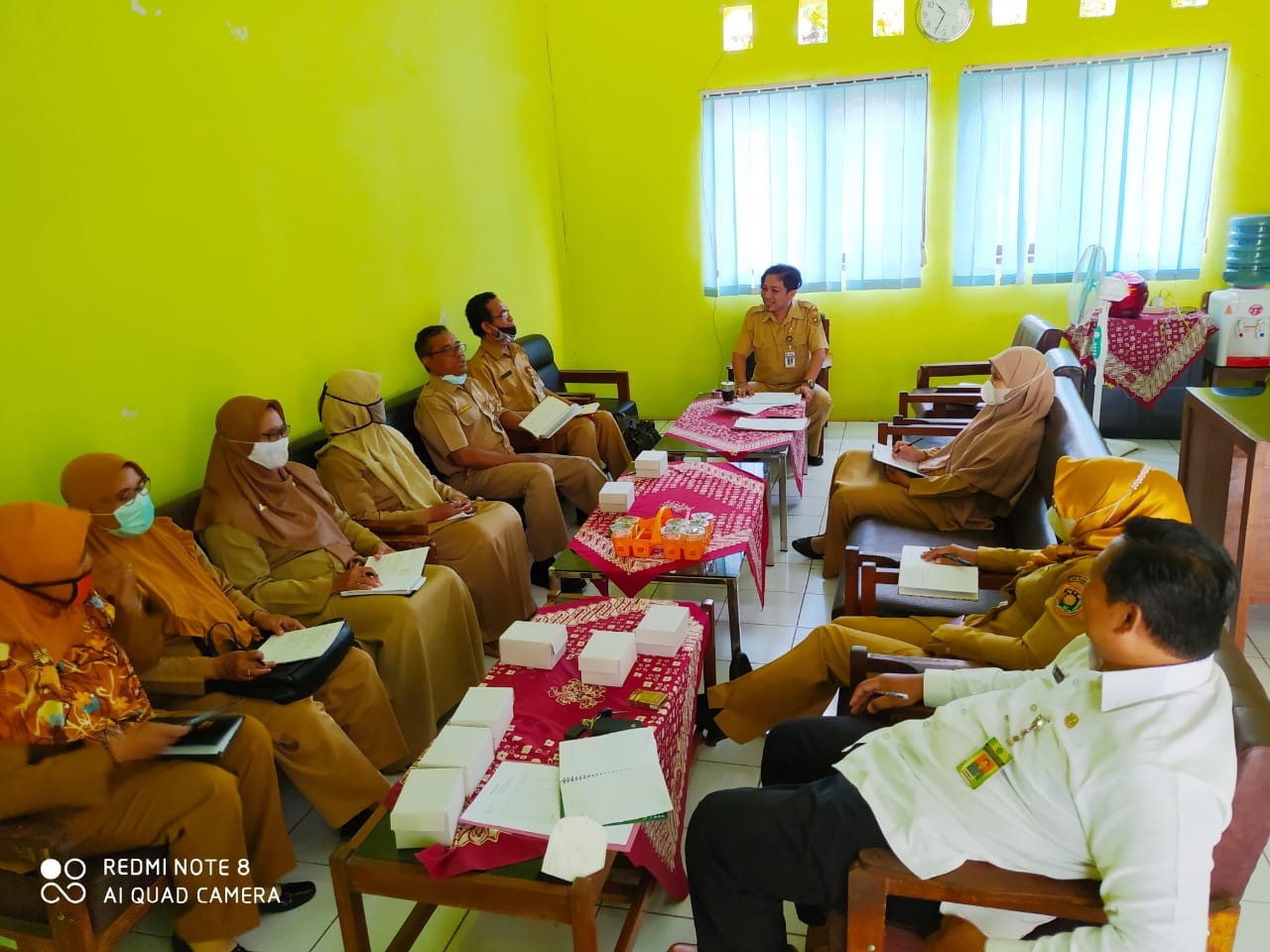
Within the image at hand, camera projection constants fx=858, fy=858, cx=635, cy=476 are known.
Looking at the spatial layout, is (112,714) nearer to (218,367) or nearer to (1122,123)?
(218,367)

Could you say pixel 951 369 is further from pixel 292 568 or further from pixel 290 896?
pixel 290 896

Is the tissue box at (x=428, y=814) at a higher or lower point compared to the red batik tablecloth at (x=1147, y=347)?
lower

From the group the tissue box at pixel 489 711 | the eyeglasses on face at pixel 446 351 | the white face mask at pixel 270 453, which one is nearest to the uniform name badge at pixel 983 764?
the tissue box at pixel 489 711

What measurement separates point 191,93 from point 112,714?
2.21 meters

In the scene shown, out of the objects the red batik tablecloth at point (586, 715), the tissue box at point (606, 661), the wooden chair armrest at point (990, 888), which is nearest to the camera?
the wooden chair armrest at point (990, 888)

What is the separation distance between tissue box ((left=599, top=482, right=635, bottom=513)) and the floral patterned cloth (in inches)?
69.1

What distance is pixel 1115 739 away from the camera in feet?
4.45

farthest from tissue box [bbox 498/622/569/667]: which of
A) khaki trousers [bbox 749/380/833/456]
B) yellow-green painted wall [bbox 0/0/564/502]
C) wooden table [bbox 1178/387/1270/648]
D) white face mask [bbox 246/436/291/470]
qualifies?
khaki trousers [bbox 749/380/833/456]

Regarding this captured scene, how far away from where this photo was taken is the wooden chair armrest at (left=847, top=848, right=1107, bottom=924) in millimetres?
1390

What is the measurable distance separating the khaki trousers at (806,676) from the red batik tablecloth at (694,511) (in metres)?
0.60

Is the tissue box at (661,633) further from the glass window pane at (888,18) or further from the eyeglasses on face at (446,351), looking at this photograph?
the glass window pane at (888,18)

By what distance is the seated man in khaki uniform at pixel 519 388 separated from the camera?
4.65 meters

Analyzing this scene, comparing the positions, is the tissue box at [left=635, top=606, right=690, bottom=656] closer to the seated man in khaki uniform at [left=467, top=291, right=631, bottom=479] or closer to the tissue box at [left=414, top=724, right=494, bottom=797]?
the tissue box at [left=414, top=724, right=494, bottom=797]

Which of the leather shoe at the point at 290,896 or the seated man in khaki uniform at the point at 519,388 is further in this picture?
the seated man in khaki uniform at the point at 519,388
